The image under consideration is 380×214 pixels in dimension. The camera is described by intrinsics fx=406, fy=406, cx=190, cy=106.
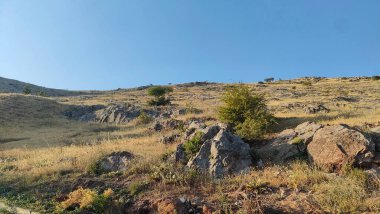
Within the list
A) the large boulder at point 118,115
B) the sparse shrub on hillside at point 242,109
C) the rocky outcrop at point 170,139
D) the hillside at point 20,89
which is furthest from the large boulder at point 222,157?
the hillside at point 20,89

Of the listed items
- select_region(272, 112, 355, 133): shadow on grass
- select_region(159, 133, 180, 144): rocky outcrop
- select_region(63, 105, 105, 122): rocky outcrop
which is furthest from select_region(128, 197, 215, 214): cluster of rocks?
select_region(63, 105, 105, 122): rocky outcrop

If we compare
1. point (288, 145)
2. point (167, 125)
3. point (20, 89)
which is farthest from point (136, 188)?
point (20, 89)

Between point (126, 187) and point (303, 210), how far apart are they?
5.75 metres

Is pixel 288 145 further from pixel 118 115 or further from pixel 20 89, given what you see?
pixel 20 89

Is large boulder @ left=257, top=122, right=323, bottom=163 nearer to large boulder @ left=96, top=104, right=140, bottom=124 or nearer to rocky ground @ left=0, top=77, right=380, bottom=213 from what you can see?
rocky ground @ left=0, top=77, right=380, bottom=213

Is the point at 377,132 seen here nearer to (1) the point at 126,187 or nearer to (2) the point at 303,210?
(2) the point at 303,210

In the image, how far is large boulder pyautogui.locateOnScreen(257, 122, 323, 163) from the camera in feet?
44.4

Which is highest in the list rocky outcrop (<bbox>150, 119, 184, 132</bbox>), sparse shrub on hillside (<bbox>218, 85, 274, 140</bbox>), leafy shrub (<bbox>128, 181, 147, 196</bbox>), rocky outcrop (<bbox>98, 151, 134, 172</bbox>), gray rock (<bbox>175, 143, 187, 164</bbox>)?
sparse shrub on hillside (<bbox>218, 85, 274, 140</bbox>)

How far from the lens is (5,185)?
14.7m

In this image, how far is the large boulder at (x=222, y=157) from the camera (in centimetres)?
1302

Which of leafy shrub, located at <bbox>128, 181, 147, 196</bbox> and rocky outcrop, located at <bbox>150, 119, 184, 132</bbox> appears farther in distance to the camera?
rocky outcrop, located at <bbox>150, 119, 184, 132</bbox>

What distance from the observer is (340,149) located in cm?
1193

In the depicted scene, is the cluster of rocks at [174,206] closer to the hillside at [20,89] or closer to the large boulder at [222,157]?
the large boulder at [222,157]

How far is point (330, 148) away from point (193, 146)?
4774 mm
